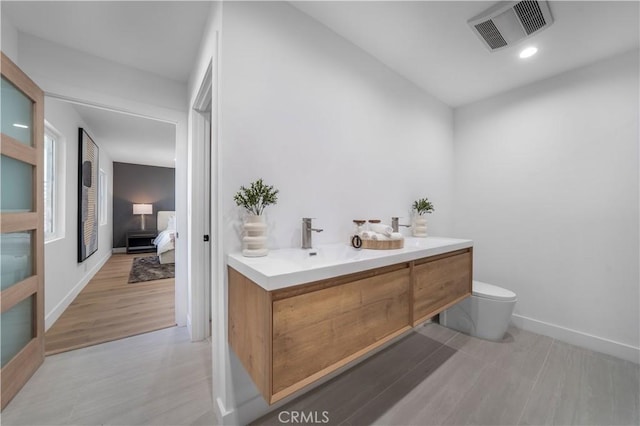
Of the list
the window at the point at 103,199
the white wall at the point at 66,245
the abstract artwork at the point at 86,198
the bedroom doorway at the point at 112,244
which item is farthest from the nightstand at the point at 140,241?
the white wall at the point at 66,245

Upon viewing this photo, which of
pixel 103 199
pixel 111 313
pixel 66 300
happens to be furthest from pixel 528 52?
pixel 103 199

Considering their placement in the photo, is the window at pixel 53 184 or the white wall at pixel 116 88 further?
the window at pixel 53 184

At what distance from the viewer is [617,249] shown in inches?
77.3

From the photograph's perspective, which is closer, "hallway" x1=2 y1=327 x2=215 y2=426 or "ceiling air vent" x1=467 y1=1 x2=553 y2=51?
"hallway" x1=2 y1=327 x2=215 y2=426

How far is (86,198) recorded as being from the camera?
3.64 m

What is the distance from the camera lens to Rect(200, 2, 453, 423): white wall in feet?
4.33

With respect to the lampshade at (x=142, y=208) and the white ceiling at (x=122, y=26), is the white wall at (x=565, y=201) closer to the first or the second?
the white ceiling at (x=122, y=26)

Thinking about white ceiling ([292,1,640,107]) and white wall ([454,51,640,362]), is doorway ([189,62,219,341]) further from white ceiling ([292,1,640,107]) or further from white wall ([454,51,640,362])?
white wall ([454,51,640,362])

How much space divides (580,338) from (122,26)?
4.36 meters

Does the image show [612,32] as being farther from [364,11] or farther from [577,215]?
[364,11]

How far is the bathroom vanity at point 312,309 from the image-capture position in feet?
3.01

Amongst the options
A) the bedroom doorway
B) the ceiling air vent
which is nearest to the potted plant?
the bedroom doorway

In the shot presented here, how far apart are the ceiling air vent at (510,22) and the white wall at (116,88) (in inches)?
101

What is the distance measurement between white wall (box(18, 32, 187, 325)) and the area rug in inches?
80.7
